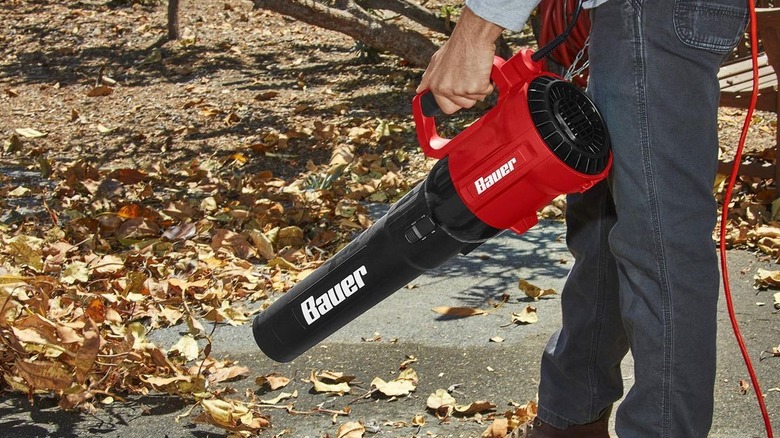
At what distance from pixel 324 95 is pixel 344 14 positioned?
1.66m

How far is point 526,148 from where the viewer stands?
82.7 inches

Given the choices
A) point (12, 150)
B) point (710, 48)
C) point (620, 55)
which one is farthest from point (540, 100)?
point (12, 150)

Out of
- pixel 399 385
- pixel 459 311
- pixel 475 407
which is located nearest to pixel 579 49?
pixel 475 407

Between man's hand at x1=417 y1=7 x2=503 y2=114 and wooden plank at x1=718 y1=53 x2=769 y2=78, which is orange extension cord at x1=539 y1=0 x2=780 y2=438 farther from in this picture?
wooden plank at x1=718 y1=53 x2=769 y2=78

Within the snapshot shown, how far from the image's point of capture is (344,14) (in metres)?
5.39

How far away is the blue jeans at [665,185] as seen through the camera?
1997 mm

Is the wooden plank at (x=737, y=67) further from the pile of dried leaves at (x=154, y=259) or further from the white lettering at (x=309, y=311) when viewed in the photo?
the white lettering at (x=309, y=311)

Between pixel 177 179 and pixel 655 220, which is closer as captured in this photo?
pixel 655 220

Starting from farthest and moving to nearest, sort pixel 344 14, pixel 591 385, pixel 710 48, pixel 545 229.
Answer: pixel 344 14 < pixel 545 229 < pixel 591 385 < pixel 710 48

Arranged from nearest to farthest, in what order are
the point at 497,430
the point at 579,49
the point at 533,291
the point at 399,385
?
the point at 579,49, the point at 497,430, the point at 399,385, the point at 533,291

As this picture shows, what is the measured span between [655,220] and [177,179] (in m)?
3.93

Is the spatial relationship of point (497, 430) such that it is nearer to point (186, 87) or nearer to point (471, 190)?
point (471, 190)

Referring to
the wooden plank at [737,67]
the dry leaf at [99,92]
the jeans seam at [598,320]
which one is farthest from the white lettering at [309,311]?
the dry leaf at [99,92]

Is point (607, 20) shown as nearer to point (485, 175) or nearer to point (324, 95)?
point (485, 175)
